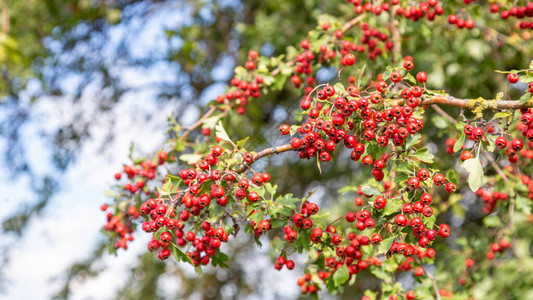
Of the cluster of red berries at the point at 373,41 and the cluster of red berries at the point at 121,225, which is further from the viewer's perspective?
the cluster of red berries at the point at 373,41

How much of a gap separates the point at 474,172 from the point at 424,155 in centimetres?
22

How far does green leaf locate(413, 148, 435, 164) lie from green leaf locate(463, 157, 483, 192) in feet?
0.56

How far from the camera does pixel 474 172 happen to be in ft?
5.68

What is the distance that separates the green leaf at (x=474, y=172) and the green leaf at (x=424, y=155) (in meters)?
0.17

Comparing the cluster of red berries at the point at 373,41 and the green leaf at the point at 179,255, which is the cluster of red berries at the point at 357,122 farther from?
the cluster of red berries at the point at 373,41

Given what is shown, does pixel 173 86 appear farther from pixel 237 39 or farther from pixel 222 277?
pixel 222 277

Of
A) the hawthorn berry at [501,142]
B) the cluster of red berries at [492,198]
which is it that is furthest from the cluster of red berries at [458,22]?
the hawthorn berry at [501,142]

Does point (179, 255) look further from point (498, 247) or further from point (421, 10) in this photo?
point (498, 247)

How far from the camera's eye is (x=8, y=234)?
208 inches

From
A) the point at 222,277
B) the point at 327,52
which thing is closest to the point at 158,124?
the point at 222,277

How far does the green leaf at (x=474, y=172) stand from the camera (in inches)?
67.3

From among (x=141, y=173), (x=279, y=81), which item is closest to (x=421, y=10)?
(x=279, y=81)

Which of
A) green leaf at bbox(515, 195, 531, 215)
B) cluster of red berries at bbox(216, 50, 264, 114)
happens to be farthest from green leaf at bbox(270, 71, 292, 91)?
green leaf at bbox(515, 195, 531, 215)

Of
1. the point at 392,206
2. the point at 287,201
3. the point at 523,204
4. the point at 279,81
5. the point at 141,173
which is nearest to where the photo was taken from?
the point at 392,206
